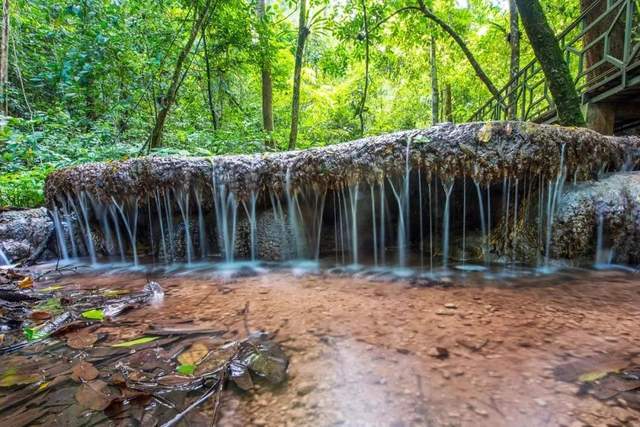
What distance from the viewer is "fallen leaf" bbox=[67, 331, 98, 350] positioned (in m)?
2.04

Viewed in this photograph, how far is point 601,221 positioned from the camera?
12.6ft

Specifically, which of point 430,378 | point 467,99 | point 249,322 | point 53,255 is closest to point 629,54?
point 430,378

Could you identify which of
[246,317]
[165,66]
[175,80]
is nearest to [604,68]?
[246,317]

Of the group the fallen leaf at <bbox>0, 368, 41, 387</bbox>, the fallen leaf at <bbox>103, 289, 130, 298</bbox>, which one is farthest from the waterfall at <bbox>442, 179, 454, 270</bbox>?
the fallen leaf at <bbox>0, 368, 41, 387</bbox>

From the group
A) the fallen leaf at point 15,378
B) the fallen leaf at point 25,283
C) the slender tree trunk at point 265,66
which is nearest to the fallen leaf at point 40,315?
the fallen leaf at point 15,378

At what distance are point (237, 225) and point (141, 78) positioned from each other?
487 cm

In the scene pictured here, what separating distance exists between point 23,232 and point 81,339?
5.16 metres

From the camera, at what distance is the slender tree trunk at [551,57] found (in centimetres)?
506

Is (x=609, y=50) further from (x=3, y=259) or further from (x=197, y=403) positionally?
(x=3, y=259)

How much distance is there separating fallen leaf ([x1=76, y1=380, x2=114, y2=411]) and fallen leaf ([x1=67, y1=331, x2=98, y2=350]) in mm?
547

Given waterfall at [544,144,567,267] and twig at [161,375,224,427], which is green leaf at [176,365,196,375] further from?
waterfall at [544,144,567,267]

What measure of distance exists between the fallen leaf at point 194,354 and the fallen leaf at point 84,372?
41cm

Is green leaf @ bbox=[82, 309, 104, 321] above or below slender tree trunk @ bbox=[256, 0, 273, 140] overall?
below

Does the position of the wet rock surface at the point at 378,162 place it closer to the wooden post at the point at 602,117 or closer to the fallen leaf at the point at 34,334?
the wooden post at the point at 602,117
